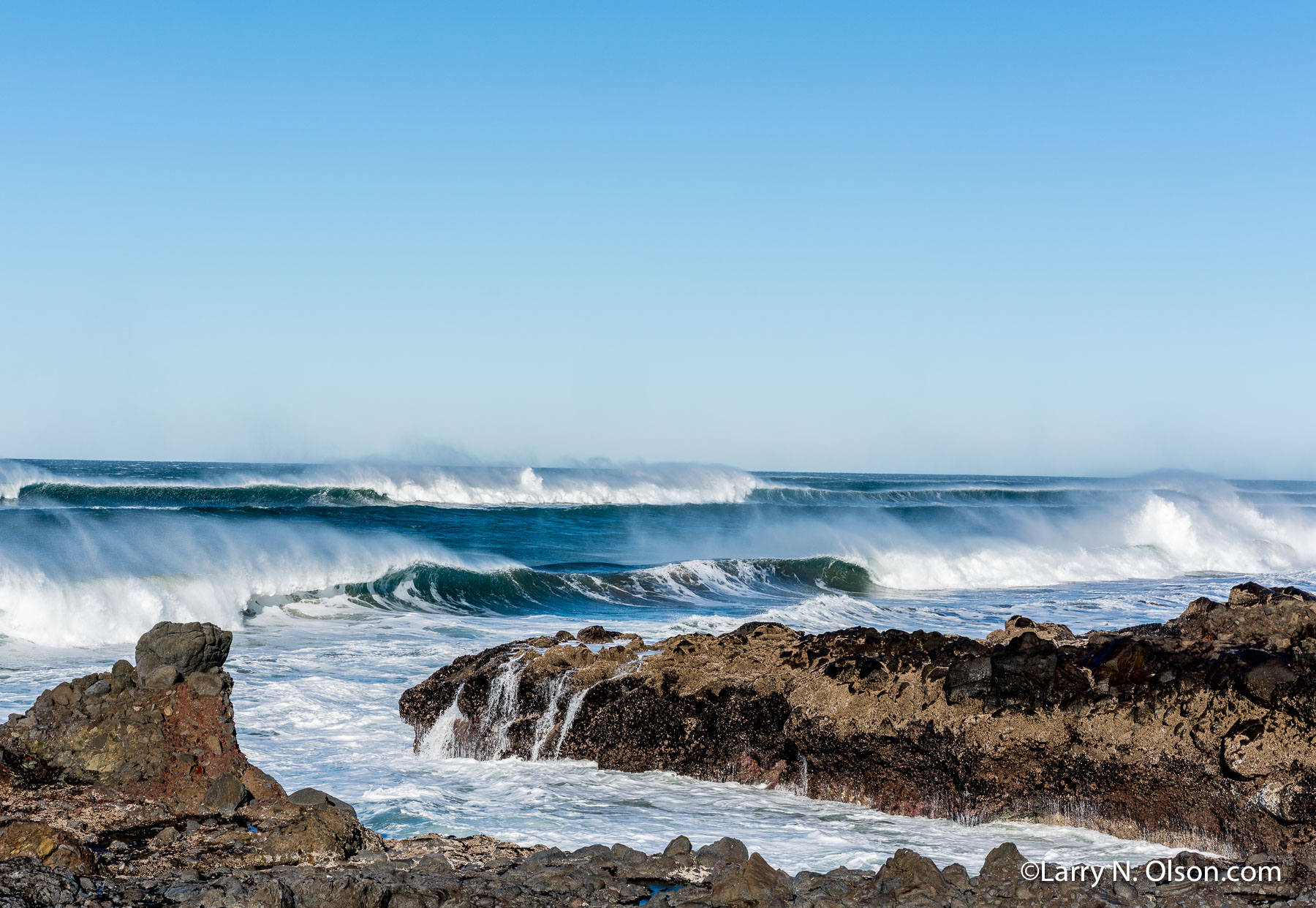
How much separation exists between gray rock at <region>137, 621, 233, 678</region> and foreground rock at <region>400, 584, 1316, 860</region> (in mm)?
2188

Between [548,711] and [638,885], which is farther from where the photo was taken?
[548,711]

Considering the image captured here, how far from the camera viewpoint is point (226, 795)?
5.23 metres

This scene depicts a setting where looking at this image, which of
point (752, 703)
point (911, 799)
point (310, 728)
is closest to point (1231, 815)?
point (911, 799)

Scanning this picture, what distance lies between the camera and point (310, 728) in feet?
27.1

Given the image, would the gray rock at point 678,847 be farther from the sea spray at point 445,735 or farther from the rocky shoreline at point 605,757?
the sea spray at point 445,735

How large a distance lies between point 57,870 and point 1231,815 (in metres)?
5.44

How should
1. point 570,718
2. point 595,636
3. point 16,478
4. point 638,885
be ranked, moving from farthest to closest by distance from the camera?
point 16,478
point 595,636
point 570,718
point 638,885

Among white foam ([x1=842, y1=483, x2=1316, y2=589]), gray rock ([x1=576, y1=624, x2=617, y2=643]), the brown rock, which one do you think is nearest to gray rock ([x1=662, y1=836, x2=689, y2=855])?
the brown rock

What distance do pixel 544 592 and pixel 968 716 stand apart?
13.0m

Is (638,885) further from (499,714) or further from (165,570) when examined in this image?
(165,570)

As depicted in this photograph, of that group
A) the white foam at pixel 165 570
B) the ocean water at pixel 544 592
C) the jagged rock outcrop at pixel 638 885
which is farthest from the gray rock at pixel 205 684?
the white foam at pixel 165 570

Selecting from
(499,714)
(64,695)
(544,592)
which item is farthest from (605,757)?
(544,592)

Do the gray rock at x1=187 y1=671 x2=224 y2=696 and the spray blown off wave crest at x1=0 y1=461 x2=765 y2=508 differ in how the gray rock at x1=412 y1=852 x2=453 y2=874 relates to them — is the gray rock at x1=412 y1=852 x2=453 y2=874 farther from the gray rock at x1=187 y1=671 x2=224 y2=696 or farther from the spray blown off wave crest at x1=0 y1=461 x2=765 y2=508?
the spray blown off wave crest at x1=0 y1=461 x2=765 y2=508

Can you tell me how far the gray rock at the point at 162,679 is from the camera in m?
5.88
